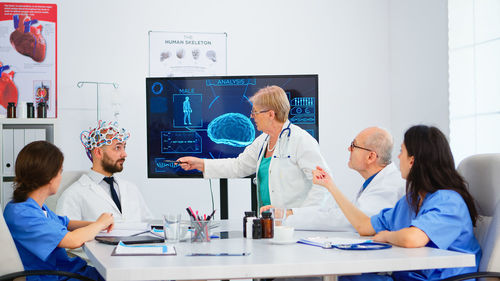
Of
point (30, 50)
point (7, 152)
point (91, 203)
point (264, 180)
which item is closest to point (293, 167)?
point (264, 180)

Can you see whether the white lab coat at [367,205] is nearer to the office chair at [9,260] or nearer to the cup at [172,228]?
the cup at [172,228]

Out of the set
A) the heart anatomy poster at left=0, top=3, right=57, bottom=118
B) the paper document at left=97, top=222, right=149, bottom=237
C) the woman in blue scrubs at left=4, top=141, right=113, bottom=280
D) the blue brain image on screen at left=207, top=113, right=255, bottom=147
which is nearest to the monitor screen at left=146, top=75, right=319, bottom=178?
the blue brain image on screen at left=207, top=113, right=255, bottom=147

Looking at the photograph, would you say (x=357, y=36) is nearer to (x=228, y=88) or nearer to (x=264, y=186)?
(x=228, y=88)

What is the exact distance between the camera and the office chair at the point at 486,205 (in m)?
2.03

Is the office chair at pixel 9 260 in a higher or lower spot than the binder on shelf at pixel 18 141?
lower

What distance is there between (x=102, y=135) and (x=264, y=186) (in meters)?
1.06

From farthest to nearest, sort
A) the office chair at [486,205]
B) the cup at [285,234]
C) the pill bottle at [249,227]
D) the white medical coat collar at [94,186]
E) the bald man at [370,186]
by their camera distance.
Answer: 1. the white medical coat collar at [94,186]
2. the bald man at [370,186]
3. the pill bottle at [249,227]
4. the cup at [285,234]
5. the office chair at [486,205]

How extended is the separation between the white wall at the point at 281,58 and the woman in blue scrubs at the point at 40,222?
8.10 ft

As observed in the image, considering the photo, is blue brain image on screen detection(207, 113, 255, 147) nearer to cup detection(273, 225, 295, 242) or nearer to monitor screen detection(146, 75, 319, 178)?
monitor screen detection(146, 75, 319, 178)

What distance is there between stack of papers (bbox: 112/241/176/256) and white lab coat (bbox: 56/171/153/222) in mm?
1288

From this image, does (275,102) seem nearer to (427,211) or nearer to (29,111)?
(427,211)

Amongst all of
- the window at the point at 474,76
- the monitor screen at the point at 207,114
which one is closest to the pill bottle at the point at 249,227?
the monitor screen at the point at 207,114

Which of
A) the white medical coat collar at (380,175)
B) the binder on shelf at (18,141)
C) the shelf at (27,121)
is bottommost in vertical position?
the white medical coat collar at (380,175)

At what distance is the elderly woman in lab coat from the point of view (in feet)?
10.6
